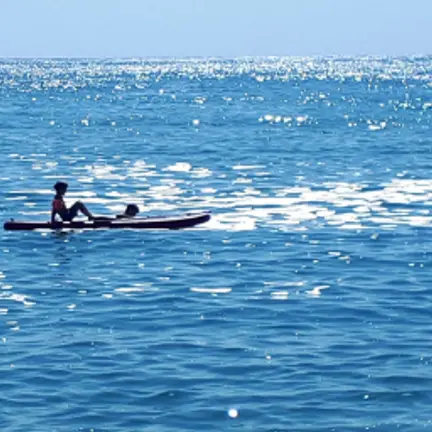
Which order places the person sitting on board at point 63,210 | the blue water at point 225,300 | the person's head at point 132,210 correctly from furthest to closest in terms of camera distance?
1. the person's head at point 132,210
2. the person sitting on board at point 63,210
3. the blue water at point 225,300

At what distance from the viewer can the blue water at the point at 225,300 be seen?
764 inches

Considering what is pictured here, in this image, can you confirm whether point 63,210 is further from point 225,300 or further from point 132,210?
point 225,300

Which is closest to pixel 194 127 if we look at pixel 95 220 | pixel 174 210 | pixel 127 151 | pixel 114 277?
pixel 127 151

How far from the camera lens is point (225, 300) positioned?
27.1 m

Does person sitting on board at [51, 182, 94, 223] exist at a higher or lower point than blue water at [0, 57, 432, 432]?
higher

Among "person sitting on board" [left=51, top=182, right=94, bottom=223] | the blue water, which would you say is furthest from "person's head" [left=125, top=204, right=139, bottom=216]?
"person sitting on board" [left=51, top=182, right=94, bottom=223]

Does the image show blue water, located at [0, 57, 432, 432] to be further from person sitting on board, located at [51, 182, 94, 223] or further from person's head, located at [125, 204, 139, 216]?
person's head, located at [125, 204, 139, 216]

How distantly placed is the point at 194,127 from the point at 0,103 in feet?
167

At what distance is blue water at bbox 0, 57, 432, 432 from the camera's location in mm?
19406

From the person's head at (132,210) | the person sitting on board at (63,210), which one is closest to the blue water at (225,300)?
the person sitting on board at (63,210)

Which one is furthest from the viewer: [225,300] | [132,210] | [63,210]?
[132,210]

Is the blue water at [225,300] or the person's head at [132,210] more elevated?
the person's head at [132,210]

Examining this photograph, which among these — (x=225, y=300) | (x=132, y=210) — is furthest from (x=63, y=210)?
(x=225, y=300)

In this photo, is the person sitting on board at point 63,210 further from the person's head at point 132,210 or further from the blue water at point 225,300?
the person's head at point 132,210
